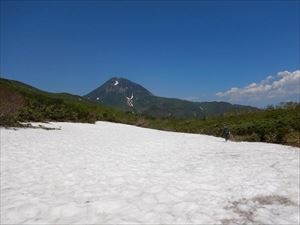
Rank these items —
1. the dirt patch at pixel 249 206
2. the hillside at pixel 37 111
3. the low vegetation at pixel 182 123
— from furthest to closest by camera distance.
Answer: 1. the hillside at pixel 37 111
2. the low vegetation at pixel 182 123
3. the dirt patch at pixel 249 206

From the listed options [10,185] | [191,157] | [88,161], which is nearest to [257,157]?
[191,157]

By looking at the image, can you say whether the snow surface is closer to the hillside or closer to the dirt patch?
the dirt patch

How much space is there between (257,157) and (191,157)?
3.61 meters

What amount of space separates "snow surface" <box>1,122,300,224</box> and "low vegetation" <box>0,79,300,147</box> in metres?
9.04

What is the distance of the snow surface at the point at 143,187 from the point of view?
25.8 ft

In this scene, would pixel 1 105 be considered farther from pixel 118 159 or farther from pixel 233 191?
pixel 233 191

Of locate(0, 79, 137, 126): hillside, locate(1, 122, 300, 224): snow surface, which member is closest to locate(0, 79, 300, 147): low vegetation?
locate(0, 79, 137, 126): hillside

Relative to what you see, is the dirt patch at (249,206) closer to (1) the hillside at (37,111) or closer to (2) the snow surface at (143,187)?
(2) the snow surface at (143,187)

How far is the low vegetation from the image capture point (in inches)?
1035

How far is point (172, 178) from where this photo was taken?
39.2ft

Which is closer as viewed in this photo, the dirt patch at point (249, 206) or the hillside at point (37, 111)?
the dirt patch at point (249, 206)

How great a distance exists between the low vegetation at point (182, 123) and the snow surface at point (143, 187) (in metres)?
9.04

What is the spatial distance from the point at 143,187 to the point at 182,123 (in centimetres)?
3606

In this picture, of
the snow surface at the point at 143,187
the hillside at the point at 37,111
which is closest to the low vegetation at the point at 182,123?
the hillside at the point at 37,111
